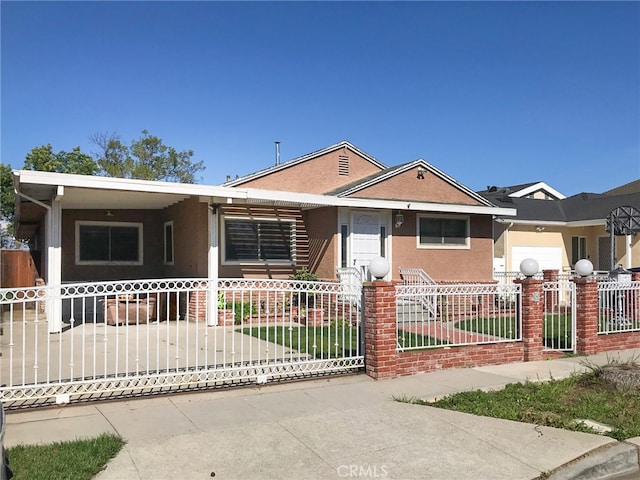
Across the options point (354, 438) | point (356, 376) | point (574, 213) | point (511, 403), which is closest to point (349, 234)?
point (356, 376)

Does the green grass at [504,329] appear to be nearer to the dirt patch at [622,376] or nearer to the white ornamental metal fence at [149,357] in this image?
the dirt patch at [622,376]

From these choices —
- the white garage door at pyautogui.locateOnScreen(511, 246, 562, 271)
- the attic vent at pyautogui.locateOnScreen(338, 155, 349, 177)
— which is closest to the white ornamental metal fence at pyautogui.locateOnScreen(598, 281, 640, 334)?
the white garage door at pyautogui.locateOnScreen(511, 246, 562, 271)

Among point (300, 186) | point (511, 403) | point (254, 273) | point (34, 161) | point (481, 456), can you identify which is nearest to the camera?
point (481, 456)

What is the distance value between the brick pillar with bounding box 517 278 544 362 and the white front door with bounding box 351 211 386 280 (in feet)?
20.8

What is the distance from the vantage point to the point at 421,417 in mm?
5961

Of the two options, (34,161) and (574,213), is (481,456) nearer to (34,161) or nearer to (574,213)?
(574,213)

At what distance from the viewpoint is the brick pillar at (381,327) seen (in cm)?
762

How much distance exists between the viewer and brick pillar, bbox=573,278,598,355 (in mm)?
10008

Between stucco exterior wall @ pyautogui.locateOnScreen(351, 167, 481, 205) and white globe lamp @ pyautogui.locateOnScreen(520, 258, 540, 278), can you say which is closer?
white globe lamp @ pyautogui.locateOnScreen(520, 258, 540, 278)

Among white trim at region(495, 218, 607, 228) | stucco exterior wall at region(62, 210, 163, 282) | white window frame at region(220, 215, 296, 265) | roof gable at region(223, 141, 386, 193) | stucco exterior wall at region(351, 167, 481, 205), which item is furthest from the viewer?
white trim at region(495, 218, 607, 228)

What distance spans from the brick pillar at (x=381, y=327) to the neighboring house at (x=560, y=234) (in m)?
13.1

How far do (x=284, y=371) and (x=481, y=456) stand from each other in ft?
10.6

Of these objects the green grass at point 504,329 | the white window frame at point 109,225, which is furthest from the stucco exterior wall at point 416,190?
the white window frame at point 109,225

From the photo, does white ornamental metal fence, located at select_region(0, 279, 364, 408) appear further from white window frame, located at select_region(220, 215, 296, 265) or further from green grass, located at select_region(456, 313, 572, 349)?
white window frame, located at select_region(220, 215, 296, 265)
